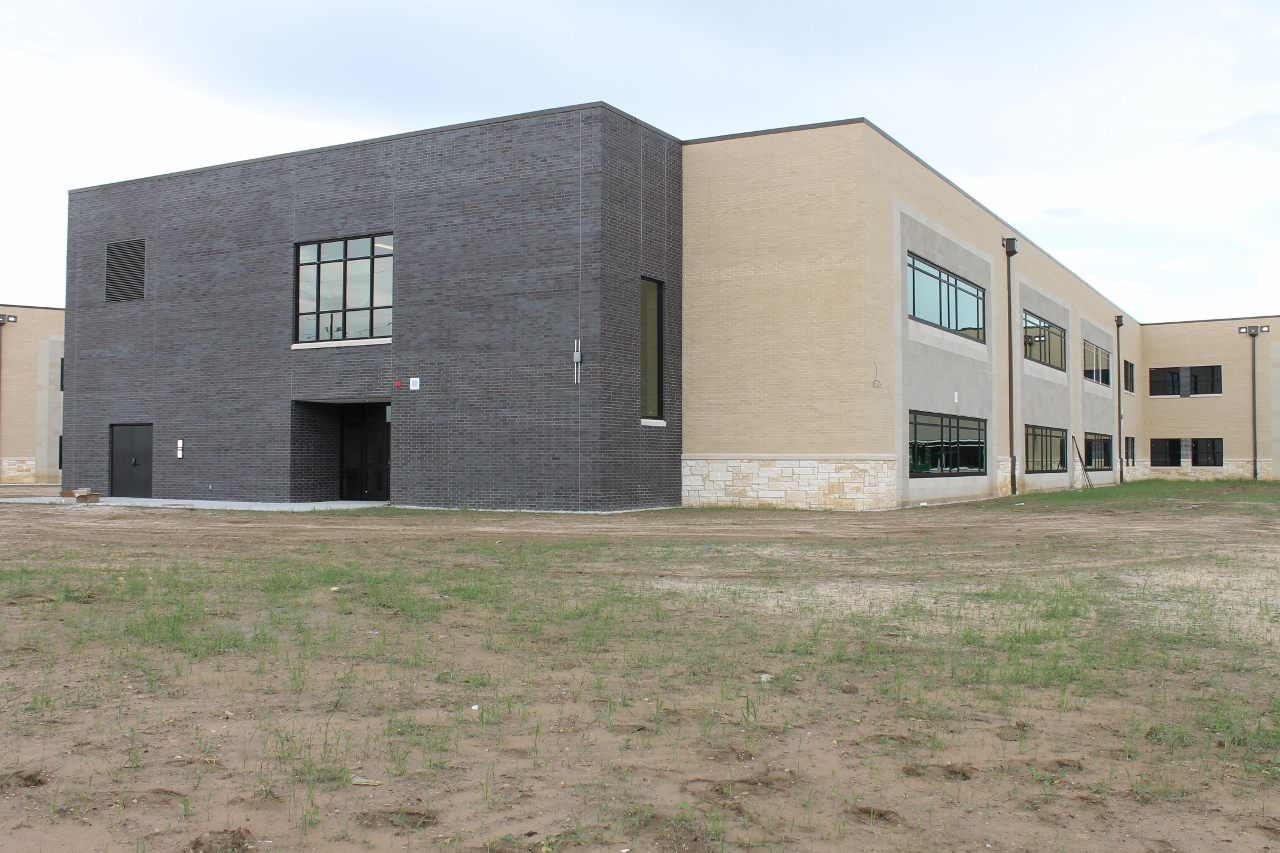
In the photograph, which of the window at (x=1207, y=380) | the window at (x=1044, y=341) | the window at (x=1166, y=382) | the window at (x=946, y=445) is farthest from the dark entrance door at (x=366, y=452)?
the window at (x=1166, y=382)

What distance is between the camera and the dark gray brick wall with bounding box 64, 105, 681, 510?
25.8m

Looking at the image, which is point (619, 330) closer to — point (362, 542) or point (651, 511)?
point (651, 511)

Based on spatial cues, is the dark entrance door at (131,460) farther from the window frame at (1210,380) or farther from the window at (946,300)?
the window frame at (1210,380)

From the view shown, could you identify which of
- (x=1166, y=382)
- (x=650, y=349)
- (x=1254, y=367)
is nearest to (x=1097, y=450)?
(x=1254, y=367)

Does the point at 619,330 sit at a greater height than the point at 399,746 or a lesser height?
greater

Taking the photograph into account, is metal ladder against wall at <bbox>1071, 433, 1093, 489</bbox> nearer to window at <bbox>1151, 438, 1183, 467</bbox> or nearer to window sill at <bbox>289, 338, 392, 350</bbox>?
window at <bbox>1151, 438, 1183, 467</bbox>

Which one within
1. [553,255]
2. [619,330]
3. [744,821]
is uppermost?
[553,255]

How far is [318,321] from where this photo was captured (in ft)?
95.8

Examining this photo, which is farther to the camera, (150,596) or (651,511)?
(651,511)

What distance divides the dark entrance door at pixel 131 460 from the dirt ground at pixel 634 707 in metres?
19.1

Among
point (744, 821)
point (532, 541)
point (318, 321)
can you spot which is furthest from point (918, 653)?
point (318, 321)

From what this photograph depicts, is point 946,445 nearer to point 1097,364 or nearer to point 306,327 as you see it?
point 306,327

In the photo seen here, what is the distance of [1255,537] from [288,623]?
17.1m

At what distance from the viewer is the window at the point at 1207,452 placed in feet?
205
